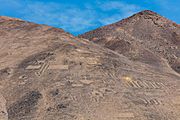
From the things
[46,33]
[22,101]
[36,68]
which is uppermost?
[46,33]

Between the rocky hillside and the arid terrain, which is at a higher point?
the rocky hillside

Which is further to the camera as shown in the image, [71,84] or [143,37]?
[143,37]

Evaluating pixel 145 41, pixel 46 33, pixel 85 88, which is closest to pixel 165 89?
pixel 85 88

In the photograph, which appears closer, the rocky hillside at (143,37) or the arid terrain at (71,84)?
the arid terrain at (71,84)

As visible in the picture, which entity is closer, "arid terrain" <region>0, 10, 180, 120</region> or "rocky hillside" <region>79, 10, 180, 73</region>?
"arid terrain" <region>0, 10, 180, 120</region>

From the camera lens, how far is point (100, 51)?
16.6 metres

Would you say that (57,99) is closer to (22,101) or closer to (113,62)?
(22,101)

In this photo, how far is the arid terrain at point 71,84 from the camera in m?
10.2

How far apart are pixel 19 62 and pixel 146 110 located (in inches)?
257

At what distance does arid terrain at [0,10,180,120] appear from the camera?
10164 mm

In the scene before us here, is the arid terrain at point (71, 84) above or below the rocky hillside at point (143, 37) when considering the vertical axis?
below

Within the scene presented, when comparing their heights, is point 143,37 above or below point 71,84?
above

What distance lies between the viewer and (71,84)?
1186 cm

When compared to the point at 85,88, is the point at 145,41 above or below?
above
